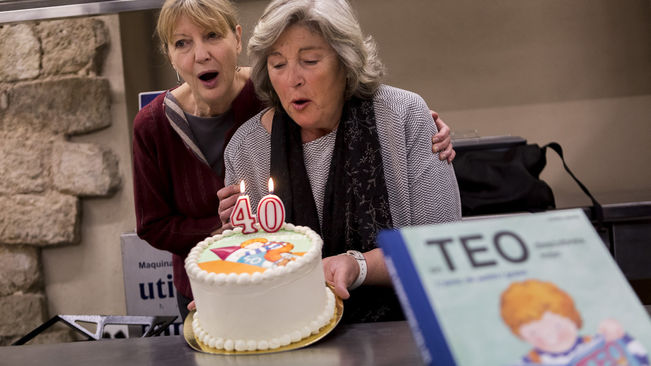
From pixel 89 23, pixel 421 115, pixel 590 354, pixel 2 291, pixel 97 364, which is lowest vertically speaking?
pixel 2 291

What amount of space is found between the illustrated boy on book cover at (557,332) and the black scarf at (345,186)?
0.83m

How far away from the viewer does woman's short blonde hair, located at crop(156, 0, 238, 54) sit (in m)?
1.93

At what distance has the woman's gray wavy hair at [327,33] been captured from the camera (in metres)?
1.56

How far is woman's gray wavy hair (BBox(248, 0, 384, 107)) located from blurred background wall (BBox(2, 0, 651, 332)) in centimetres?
191

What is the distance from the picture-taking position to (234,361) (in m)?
1.07

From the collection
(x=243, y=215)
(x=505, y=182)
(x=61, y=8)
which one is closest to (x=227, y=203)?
(x=243, y=215)

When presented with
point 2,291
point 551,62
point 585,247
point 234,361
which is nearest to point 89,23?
point 2,291

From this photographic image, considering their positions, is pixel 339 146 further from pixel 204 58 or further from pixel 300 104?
pixel 204 58

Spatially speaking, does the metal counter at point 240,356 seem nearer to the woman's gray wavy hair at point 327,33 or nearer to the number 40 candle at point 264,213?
the number 40 candle at point 264,213

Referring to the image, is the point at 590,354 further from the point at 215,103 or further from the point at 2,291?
the point at 2,291

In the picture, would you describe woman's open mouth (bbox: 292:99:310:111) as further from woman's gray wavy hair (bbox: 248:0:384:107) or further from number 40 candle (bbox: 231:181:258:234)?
number 40 candle (bbox: 231:181:258:234)

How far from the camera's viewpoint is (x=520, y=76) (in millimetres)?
3602

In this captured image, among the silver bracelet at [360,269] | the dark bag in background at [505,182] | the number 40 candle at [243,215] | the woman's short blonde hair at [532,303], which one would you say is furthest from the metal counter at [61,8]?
the woman's short blonde hair at [532,303]

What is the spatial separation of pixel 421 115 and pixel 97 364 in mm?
1044
